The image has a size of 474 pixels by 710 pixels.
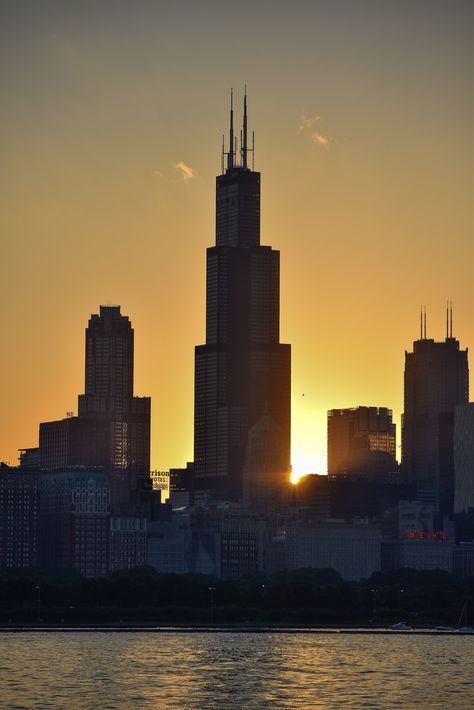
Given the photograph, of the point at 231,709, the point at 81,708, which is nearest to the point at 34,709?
the point at 81,708

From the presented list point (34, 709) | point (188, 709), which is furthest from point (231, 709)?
point (34, 709)

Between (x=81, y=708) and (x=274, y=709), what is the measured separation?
58.7 feet

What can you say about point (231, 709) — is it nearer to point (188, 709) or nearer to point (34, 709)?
point (188, 709)

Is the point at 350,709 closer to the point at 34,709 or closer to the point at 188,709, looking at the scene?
the point at 188,709

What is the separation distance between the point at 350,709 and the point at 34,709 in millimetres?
29344

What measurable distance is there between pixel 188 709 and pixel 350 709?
15.1 metres

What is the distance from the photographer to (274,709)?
199500mm

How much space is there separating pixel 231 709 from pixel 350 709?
36.4ft

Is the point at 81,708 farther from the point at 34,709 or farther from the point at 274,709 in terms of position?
the point at 274,709

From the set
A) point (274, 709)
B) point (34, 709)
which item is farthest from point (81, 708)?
point (274, 709)

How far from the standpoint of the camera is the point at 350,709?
199875 millimetres

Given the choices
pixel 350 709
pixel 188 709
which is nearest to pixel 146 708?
pixel 188 709

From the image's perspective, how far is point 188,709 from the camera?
199 metres

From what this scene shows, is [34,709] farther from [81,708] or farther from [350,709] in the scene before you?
[350,709]
